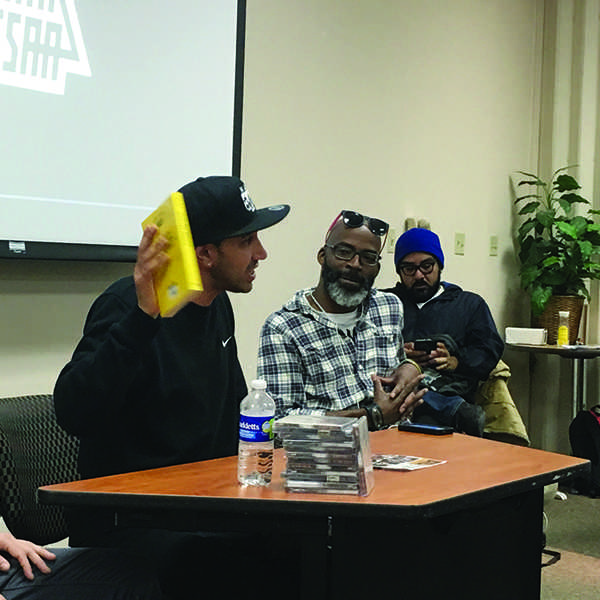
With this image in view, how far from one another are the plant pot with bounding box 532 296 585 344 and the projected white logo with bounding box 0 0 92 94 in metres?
3.09

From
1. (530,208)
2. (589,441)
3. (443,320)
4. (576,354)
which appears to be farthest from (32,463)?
(530,208)

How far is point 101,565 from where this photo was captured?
158cm

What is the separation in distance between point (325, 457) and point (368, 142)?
285cm

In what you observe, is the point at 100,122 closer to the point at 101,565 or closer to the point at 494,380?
the point at 101,565

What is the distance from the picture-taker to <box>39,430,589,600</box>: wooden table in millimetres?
1417

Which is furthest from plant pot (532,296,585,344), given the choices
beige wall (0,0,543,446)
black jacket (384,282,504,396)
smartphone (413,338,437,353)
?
smartphone (413,338,437,353)

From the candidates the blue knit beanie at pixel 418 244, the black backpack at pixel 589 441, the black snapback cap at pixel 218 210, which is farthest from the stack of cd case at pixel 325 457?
the black backpack at pixel 589 441

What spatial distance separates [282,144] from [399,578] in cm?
240

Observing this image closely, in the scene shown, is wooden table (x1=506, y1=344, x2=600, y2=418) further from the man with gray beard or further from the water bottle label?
the water bottle label

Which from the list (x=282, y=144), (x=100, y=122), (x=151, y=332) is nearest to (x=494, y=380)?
(x=282, y=144)

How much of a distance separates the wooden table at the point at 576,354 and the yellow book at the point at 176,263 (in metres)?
3.40

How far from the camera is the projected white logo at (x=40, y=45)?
257 centimetres

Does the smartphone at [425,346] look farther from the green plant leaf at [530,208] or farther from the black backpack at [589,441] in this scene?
the green plant leaf at [530,208]

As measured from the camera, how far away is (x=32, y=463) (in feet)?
6.20
